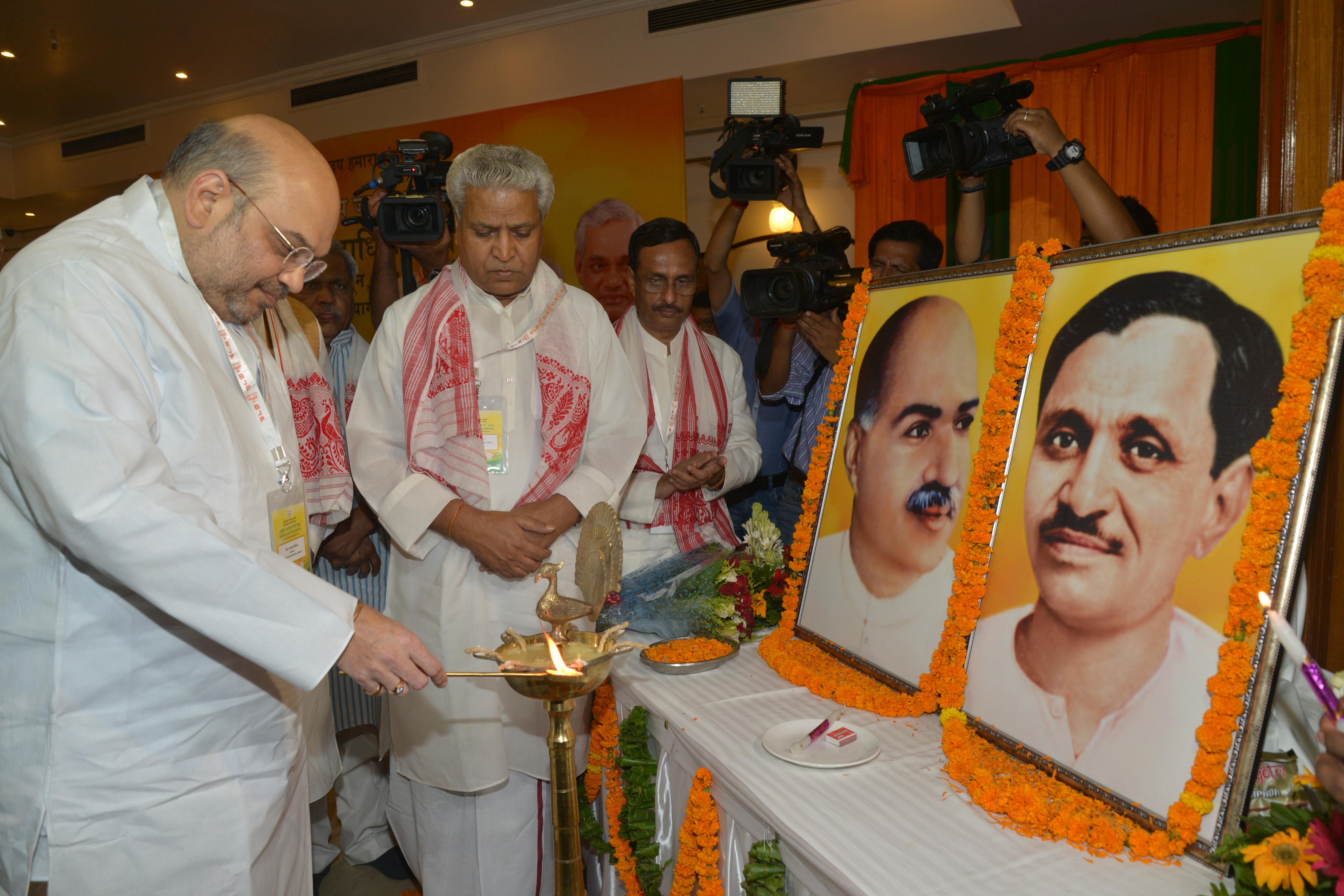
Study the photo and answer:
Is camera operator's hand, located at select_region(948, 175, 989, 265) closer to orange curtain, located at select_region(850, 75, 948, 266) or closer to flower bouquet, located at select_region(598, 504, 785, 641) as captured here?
flower bouquet, located at select_region(598, 504, 785, 641)

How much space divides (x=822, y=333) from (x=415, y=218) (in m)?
1.33

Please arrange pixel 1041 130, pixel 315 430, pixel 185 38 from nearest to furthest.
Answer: pixel 1041 130 < pixel 315 430 < pixel 185 38

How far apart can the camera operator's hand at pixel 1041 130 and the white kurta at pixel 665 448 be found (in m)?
1.22

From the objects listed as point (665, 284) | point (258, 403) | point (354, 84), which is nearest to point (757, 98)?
point (665, 284)

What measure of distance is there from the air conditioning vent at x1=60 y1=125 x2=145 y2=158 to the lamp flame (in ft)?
28.3

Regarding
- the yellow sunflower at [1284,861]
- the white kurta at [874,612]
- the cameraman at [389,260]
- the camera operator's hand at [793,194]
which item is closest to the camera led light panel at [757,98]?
the camera operator's hand at [793,194]

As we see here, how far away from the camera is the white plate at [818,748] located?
142cm

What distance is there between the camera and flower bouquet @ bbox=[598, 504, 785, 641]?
2119mm

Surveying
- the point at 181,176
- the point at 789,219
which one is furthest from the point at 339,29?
the point at 181,176

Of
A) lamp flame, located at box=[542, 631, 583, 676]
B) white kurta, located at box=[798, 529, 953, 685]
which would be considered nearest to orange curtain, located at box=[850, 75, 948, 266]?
white kurta, located at box=[798, 529, 953, 685]

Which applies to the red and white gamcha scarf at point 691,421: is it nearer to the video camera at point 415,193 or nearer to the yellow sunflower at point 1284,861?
the video camera at point 415,193

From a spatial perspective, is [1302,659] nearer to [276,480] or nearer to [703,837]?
[703,837]

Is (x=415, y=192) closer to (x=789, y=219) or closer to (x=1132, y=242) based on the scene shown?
(x=1132, y=242)

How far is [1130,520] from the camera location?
1287 millimetres
